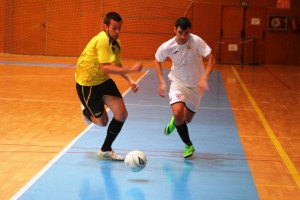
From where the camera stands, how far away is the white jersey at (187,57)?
23.2 feet

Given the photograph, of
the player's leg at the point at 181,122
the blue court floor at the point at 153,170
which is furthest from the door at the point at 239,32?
the player's leg at the point at 181,122

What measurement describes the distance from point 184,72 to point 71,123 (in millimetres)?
2847

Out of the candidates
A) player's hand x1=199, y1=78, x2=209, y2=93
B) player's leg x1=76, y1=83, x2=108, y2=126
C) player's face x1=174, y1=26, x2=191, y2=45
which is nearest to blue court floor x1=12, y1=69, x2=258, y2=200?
player's leg x1=76, y1=83, x2=108, y2=126

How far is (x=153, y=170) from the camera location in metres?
6.39

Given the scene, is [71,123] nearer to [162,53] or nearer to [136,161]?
[162,53]

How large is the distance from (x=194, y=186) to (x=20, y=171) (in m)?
2.11

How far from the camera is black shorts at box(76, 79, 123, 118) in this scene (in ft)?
22.1

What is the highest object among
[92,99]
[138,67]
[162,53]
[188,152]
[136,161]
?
[162,53]

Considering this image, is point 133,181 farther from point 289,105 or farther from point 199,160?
point 289,105

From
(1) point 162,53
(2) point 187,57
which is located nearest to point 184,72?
(2) point 187,57

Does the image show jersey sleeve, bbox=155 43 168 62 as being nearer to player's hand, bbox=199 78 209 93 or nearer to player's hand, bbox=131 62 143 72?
player's hand, bbox=199 78 209 93

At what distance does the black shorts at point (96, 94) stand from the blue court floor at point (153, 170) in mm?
665

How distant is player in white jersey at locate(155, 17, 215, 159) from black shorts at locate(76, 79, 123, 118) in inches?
26.9

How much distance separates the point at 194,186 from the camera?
576 centimetres
